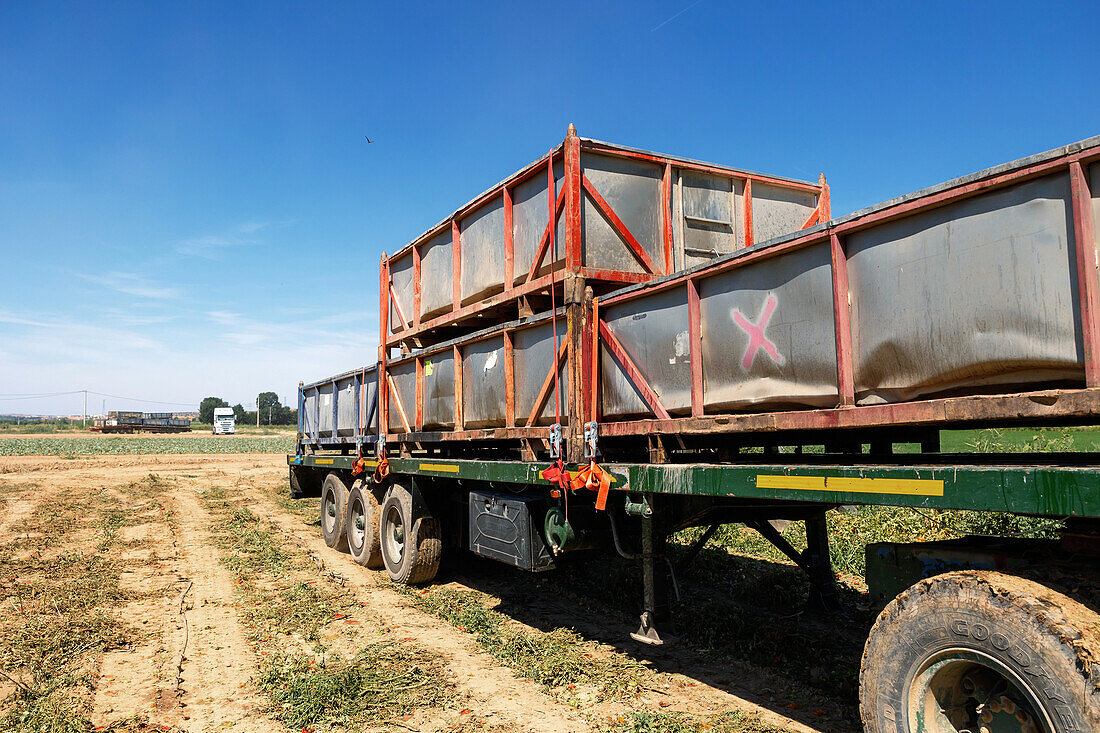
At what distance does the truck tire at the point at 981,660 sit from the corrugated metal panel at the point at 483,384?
3.98 meters

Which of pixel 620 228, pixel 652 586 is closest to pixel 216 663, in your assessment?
pixel 652 586

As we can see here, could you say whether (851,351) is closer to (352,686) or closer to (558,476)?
(558,476)

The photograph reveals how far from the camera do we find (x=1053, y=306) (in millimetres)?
2812

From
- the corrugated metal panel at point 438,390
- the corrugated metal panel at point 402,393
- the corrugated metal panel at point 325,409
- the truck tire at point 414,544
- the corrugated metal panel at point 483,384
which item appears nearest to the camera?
the corrugated metal panel at point 483,384

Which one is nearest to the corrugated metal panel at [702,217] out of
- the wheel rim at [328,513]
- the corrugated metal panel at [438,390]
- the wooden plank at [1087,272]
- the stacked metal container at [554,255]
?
the stacked metal container at [554,255]

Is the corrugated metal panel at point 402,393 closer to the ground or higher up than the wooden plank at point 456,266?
closer to the ground

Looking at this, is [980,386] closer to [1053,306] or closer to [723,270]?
[1053,306]

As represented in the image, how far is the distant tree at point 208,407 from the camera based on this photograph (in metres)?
141

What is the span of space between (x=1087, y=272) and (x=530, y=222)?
174 inches

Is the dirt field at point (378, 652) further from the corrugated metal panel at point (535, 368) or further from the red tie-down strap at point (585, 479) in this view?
the corrugated metal panel at point (535, 368)

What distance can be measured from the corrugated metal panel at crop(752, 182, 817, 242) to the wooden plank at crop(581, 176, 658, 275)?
138 cm

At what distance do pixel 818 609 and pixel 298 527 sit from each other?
32.6 feet

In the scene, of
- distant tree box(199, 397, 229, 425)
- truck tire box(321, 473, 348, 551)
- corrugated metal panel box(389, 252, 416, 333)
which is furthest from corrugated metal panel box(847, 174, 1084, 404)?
distant tree box(199, 397, 229, 425)

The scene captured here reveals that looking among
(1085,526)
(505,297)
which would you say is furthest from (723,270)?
(505,297)
